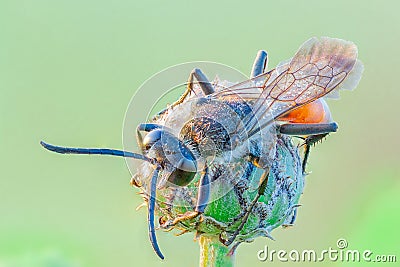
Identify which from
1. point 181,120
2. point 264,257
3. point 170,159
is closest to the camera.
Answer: point 170,159

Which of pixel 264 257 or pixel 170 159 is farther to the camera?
pixel 264 257

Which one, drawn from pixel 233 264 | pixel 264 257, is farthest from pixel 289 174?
pixel 264 257

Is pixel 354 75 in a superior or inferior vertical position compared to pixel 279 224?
superior

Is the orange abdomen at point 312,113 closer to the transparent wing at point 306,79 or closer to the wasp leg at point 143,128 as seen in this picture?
the transparent wing at point 306,79

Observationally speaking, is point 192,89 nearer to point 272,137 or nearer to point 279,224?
point 272,137

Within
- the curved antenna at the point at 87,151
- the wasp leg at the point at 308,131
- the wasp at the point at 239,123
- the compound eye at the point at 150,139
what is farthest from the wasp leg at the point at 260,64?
the curved antenna at the point at 87,151

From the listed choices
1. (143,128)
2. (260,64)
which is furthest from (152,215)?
(260,64)

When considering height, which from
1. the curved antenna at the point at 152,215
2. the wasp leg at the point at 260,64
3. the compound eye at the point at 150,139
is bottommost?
the curved antenna at the point at 152,215
